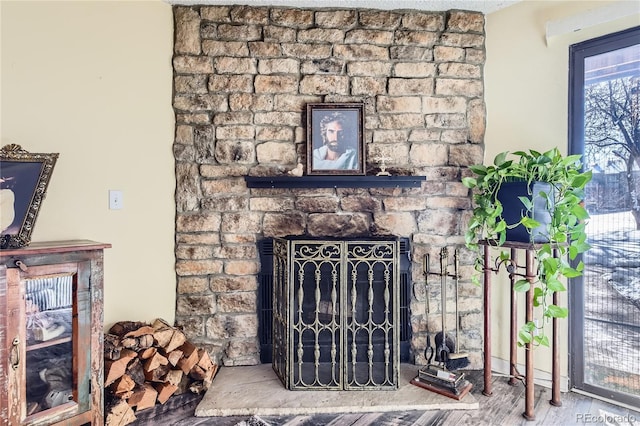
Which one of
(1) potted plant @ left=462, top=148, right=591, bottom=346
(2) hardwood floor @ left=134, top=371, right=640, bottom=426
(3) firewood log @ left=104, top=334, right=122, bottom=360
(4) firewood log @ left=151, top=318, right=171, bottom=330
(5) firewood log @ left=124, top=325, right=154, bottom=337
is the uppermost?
(1) potted plant @ left=462, top=148, right=591, bottom=346

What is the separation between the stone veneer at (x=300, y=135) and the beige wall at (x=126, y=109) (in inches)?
4.2

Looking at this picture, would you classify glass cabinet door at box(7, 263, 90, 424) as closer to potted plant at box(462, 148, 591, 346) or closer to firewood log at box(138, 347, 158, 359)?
firewood log at box(138, 347, 158, 359)

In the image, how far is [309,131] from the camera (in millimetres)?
2334

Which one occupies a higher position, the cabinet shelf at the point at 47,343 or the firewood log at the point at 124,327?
the cabinet shelf at the point at 47,343

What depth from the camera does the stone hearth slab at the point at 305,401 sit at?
1.90 m

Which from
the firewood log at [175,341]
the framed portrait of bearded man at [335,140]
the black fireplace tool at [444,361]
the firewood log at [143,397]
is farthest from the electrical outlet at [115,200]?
the black fireplace tool at [444,361]

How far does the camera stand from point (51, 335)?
1.63 m

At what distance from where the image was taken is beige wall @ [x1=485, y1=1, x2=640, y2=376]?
2.19 m

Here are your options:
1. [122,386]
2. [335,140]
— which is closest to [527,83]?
[335,140]

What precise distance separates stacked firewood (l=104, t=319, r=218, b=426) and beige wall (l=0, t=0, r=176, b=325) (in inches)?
9.7

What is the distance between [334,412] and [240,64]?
7.20ft

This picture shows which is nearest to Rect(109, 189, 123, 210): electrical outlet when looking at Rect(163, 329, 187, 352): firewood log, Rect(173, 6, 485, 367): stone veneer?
Rect(173, 6, 485, 367): stone veneer

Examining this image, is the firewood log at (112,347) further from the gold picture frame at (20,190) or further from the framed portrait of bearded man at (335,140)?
the framed portrait of bearded man at (335,140)

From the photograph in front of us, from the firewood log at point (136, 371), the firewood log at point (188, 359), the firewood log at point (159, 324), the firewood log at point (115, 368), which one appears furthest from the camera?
the firewood log at point (159, 324)
